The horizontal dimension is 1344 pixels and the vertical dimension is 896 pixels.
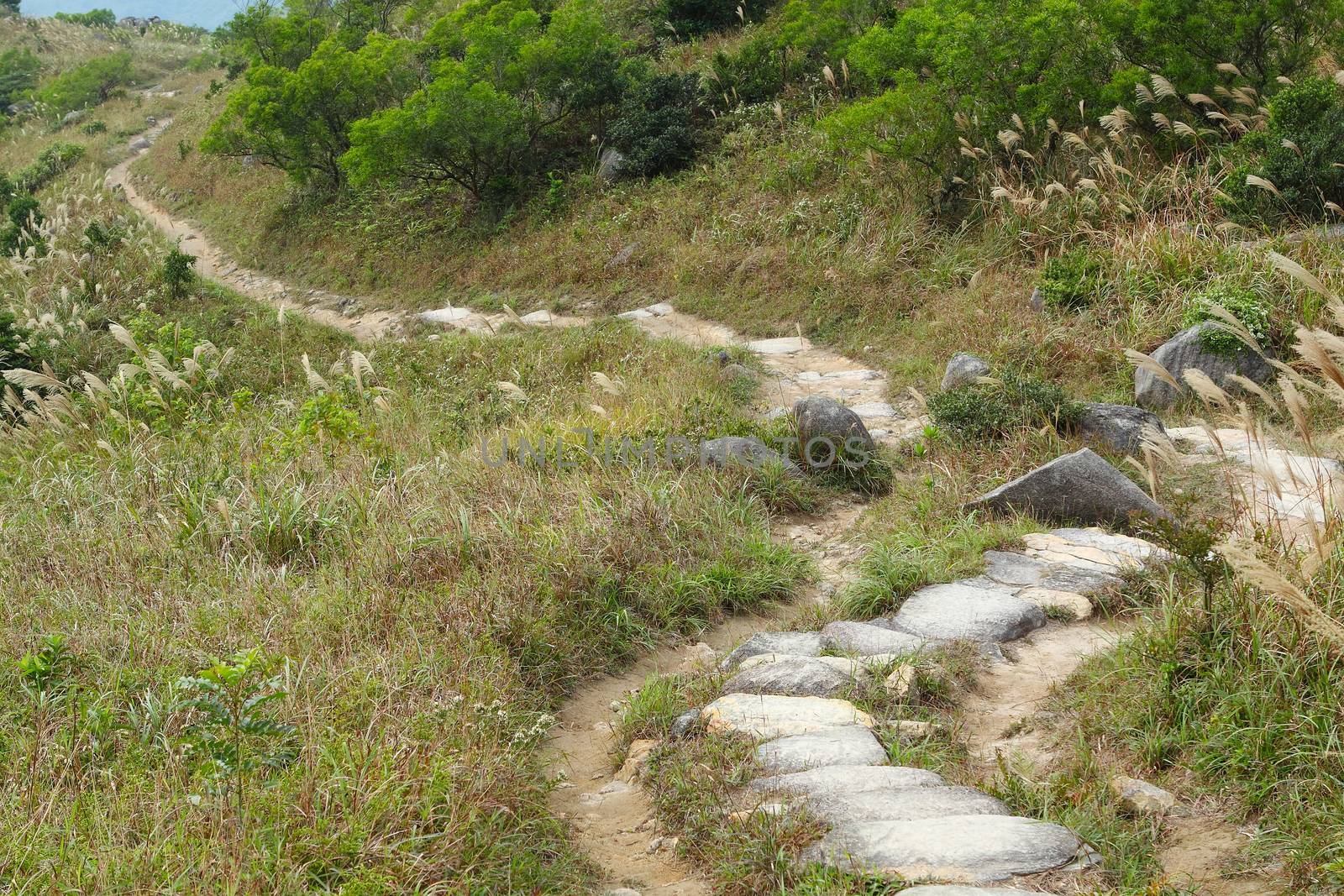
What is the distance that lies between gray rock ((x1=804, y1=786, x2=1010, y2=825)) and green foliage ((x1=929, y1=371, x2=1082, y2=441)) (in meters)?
4.03

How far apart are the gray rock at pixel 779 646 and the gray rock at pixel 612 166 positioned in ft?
36.2

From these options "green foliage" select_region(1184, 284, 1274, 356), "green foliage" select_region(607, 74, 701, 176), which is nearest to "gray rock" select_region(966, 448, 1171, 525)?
"green foliage" select_region(1184, 284, 1274, 356)

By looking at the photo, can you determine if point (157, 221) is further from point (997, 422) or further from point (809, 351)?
point (997, 422)

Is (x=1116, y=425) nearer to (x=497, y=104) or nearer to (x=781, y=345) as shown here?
(x=781, y=345)

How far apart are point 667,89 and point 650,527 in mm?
11100

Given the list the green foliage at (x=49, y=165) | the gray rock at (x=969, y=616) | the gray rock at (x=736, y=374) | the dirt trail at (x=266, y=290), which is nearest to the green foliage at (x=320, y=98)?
the dirt trail at (x=266, y=290)

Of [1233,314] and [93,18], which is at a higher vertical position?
[93,18]

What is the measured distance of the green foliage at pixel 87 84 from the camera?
35.6 meters

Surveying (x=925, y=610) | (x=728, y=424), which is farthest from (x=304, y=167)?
(x=925, y=610)

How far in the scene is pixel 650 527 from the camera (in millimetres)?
5605

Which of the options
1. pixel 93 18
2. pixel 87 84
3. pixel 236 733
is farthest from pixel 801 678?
pixel 93 18

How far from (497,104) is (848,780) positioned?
1291 centimetres

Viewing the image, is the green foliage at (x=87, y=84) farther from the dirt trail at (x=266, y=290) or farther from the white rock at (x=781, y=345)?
the white rock at (x=781, y=345)

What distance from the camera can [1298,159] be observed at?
837 centimetres
